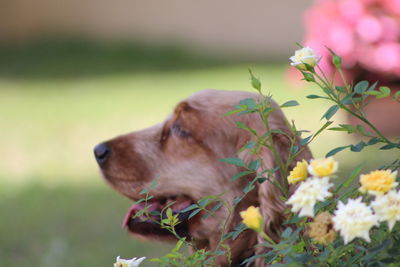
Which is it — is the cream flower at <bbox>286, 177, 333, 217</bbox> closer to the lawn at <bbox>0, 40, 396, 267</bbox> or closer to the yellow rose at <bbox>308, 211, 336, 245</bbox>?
the yellow rose at <bbox>308, 211, 336, 245</bbox>

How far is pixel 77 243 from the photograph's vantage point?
203 inches

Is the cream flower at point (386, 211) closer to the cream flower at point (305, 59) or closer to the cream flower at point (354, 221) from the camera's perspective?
the cream flower at point (354, 221)

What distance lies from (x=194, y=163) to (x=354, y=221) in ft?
5.31

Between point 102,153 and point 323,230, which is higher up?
point 323,230

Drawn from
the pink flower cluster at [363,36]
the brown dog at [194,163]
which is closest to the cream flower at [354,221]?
the brown dog at [194,163]

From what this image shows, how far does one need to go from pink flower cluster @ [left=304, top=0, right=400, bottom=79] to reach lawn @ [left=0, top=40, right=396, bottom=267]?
62 centimetres

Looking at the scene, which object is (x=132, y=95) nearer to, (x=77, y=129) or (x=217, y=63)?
(x=77, y=129)

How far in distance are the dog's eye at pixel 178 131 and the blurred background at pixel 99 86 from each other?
1685mm

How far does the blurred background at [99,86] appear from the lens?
220 inches

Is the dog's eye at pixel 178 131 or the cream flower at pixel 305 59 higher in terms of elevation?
the cream flower at pixel 305 59

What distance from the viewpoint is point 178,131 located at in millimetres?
3188

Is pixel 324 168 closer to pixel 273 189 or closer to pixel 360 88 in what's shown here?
pixel 360 88

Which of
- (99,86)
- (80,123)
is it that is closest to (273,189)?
(80,123)

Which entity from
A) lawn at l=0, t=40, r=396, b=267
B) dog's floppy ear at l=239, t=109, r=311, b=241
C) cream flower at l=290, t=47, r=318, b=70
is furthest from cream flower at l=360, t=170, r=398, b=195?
dog's floppy ear at l=239, t=109, r=311, b=241
